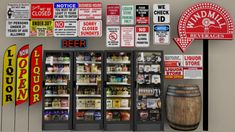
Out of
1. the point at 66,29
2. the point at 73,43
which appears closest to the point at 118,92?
the point at 73,43

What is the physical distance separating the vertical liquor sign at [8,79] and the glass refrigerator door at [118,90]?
6.42ft

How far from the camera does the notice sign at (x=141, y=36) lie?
13.6 feet

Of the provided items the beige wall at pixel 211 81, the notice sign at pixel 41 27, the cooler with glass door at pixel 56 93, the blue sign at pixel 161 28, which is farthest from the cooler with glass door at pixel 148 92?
the notice sign at pixel 41 27

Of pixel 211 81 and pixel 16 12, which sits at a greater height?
pixel 16 12

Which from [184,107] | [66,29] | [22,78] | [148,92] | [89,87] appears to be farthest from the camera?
[66,29]

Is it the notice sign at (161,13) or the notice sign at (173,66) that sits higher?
the notice sign at (161,13)

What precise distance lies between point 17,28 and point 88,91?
1987 mm

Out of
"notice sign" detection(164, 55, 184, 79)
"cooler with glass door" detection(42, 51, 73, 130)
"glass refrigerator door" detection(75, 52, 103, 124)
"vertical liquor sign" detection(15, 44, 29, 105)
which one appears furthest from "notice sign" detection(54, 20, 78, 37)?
"notice sign" detection(164, 55, 184, 79)

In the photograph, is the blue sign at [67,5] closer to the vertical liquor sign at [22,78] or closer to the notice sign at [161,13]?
the vertical liquor sign at [22,78]

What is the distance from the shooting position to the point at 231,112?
4152 mm

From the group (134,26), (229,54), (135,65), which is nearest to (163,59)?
(135,65)

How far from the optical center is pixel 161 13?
13.6 ft

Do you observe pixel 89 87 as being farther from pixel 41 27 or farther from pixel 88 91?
pixel 41 27

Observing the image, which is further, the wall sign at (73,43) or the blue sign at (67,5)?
the blue sign at (67,5)
